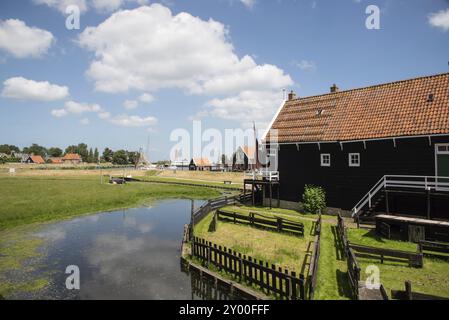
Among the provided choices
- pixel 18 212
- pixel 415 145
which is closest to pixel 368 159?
pixel 415 145

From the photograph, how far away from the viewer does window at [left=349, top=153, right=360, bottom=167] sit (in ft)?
72.0

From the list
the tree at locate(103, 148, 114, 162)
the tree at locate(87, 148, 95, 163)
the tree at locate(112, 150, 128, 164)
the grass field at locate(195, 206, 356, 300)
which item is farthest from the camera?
the tree at locate(87, 148, 95, 163)

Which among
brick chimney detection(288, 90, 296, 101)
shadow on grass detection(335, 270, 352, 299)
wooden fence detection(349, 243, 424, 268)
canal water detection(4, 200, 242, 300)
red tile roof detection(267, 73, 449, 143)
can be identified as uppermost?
brick chimney detection(288, 90, 296, 101)

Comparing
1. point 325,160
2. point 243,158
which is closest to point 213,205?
point 325,160

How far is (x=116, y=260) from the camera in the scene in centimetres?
1559

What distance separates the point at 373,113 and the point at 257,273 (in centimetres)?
1633

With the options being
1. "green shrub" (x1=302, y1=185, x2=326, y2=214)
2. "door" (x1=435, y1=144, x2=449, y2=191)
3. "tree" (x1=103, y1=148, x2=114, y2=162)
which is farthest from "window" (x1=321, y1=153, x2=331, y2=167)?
"tree" (x1=103, y1=148, x2=114, y2=162)

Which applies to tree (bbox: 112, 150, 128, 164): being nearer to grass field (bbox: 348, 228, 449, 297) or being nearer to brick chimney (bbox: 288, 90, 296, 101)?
brick chimney (bbox: 288, 90, 296, 101)

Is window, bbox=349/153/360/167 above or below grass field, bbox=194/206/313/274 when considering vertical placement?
above

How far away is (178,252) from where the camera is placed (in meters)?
17.2

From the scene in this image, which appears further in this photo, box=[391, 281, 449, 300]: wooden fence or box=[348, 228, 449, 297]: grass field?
box=[348, 228, 449, 297]: grass field

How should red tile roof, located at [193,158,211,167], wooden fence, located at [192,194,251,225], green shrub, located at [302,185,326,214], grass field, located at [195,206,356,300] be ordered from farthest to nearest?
red tile roof, located at [193,158,211,167], green shrub, located at [302,185,326,214], wooden fence, located at [192,194,251,225], grass field, located at [195,206,356,300]

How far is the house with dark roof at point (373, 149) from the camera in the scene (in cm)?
1849

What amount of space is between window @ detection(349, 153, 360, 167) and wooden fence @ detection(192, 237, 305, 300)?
12.3m
